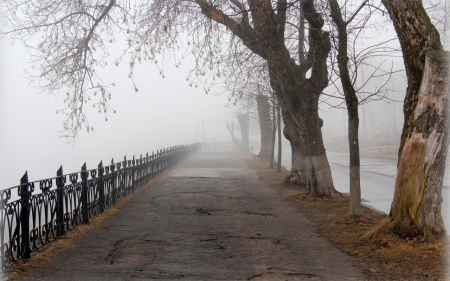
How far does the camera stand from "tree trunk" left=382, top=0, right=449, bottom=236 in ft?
25.2

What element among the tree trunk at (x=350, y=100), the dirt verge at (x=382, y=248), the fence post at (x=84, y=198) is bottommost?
the dirt verge at (x=382, y=248)

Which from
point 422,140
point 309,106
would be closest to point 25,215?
point 422,140

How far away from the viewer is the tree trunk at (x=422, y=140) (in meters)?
7.69

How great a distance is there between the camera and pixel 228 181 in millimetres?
20547

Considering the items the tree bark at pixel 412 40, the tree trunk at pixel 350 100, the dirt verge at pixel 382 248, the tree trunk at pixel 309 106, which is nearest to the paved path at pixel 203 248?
the dirt verge at pixel 382 248

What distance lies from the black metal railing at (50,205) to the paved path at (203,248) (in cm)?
48

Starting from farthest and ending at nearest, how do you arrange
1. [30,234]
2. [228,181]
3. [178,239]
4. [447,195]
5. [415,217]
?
[228,181], [447,195], [178,239], [415,217], [30,234]

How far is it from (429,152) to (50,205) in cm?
610

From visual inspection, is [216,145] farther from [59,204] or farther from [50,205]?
[50,205]

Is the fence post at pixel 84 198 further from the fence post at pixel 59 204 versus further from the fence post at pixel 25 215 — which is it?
the fence post at pixel 25 215

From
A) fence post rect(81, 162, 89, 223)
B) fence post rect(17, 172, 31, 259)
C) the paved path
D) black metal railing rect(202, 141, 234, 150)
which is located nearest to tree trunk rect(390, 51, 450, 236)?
the paved path

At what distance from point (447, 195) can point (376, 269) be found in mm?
9464

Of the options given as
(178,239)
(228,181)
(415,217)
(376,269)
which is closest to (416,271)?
(376,269)

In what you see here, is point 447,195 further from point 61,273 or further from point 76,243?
point 61,273
